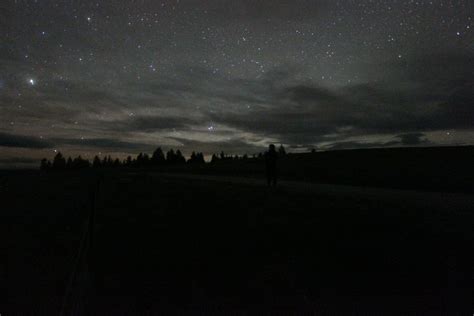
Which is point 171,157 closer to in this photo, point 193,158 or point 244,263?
point 193,158

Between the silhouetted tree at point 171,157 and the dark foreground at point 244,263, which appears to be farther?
the silhouetted tree at point 171,157

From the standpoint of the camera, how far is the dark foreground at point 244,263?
4395 millimetres

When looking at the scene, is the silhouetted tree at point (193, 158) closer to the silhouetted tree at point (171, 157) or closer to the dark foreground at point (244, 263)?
the silhouetted tree at point (171, 157)

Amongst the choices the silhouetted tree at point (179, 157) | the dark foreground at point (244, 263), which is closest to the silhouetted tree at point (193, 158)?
the silhouetted tree at point (179, 157)

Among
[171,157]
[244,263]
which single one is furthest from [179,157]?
[244,263]

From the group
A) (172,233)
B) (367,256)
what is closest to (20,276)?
(172,233)

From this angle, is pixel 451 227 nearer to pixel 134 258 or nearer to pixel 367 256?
pixel 367 256

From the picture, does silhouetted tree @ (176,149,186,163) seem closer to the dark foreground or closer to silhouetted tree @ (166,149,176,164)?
silhouetted tree @ (166,149,176,164)

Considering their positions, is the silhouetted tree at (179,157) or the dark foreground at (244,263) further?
the silhouetted tree at (179,157)

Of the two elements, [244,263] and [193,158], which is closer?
[244,263]

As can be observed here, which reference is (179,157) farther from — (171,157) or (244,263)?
(244,263)

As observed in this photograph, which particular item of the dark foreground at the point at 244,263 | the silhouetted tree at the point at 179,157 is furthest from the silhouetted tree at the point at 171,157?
the dark foreground at the point at 244,263

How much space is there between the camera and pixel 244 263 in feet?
19.4

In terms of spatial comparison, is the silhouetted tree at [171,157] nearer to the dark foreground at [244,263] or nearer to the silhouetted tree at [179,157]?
the silhouetted tree at [179,157]
